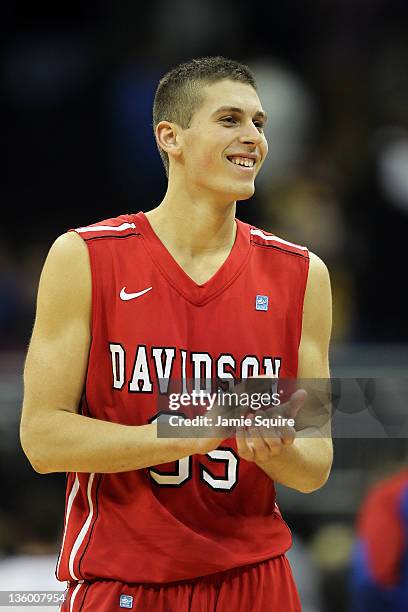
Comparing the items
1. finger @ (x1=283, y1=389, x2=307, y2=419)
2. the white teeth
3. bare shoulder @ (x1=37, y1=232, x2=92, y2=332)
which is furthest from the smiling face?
finger @ (x1=283, y1=389, x2=307, y2=419)

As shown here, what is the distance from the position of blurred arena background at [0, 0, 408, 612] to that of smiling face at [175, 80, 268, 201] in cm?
331

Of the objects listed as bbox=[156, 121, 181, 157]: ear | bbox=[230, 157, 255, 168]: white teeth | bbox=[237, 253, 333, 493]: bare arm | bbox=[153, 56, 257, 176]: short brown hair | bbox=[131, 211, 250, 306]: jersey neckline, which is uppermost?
bbox=[153, 56, 257, 176]: short brown hair

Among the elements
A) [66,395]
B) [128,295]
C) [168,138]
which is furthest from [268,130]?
[66,395]

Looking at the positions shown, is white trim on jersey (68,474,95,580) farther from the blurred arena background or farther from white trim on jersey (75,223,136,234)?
the blurred arena background

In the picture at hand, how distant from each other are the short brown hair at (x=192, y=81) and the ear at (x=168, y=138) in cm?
2

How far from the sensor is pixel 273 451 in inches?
111

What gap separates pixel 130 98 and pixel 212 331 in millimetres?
4655

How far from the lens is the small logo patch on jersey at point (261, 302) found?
3410mm

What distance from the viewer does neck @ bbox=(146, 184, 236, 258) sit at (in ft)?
11.3

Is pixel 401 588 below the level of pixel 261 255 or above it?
below

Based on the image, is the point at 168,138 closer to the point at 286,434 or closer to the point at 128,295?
the point at 128,295

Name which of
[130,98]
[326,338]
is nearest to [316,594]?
[326,338]

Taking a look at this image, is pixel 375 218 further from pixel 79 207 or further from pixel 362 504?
pixel 362 504

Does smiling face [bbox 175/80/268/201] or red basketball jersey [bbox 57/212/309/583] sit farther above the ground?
smiling face [bbox 175/80/268/201]
